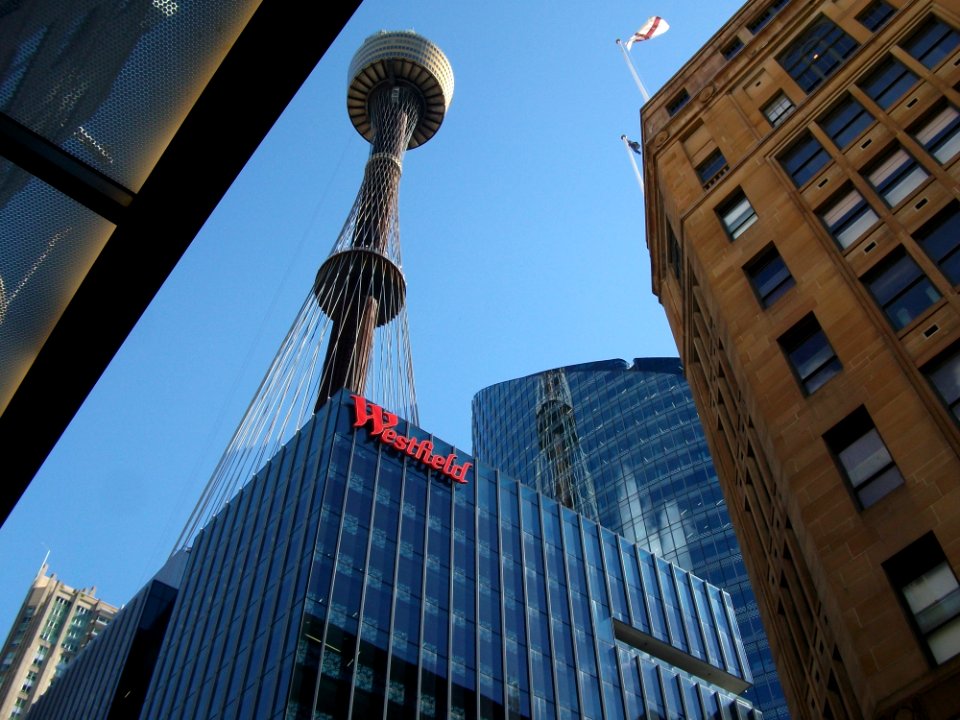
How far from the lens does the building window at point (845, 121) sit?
1052 inches

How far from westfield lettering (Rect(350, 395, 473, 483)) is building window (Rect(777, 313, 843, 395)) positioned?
38.0m

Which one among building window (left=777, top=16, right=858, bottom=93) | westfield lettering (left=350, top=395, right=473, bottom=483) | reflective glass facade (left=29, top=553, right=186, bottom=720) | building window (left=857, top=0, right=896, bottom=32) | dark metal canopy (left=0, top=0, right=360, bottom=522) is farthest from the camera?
reflective glass facade (left=29, top=553, right=186, bottom=720)

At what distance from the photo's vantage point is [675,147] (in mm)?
34781

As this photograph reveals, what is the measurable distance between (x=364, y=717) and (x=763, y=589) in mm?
24382

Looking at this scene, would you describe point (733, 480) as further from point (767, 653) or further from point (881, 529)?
point (767, 653)

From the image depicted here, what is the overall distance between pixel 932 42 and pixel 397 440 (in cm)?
4051

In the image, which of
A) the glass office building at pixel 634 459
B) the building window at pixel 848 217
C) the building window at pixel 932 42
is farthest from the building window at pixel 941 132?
the glass office building at pixel 634 459

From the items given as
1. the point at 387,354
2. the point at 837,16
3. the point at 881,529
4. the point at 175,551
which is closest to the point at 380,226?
the point at 387,354

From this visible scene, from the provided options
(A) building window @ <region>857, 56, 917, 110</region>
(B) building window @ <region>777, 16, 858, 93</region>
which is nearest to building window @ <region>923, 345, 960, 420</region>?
(A) building window @ <region>857, 56, 917, 110</region>

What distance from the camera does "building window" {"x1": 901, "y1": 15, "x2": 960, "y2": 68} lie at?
84.8 ft

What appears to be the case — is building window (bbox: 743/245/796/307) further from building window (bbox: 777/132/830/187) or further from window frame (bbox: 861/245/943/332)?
window frame (bbox: 861/245/943/332)

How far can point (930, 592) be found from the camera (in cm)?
1664

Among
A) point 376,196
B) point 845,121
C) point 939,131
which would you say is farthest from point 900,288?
point 376,196

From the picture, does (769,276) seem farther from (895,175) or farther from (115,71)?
(115,71)
